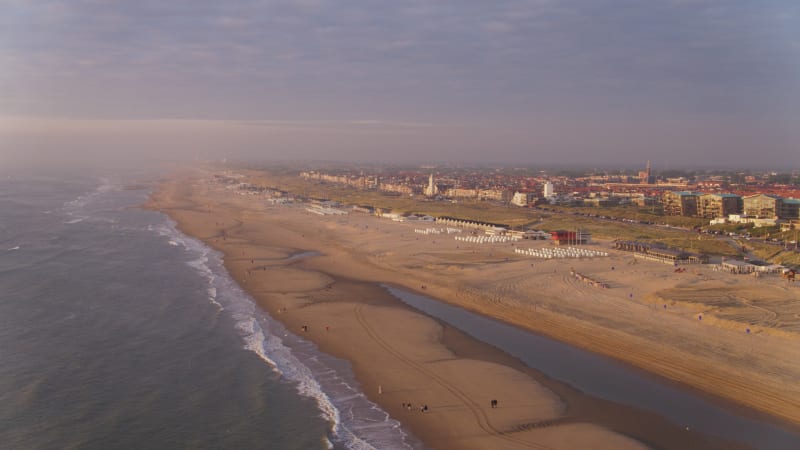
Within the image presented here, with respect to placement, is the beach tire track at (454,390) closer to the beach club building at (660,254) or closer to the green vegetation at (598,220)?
the beach club building at (660,254)

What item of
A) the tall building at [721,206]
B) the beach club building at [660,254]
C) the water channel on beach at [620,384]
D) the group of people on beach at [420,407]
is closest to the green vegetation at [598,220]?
the beach club building at [660,254]

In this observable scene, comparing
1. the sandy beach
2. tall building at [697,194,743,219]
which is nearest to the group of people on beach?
the sandy beach

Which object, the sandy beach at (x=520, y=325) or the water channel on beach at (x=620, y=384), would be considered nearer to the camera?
the water channel on beach at (x=620, y=384)

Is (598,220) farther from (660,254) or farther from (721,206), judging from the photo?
(660,254)

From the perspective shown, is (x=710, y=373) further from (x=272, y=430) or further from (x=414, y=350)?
(x=272, y=430)

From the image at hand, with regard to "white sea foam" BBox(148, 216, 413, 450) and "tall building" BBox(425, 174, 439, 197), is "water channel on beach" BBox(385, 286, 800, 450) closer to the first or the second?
"white sea foam" BBox(148, 216, 413, 450)

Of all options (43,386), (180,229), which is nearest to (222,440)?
(43,386)
